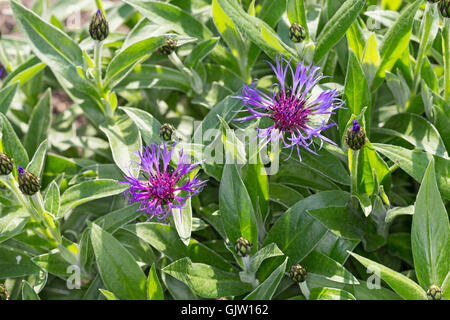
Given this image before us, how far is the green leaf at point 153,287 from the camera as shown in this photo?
1830mm

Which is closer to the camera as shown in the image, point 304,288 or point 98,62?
point 304,288

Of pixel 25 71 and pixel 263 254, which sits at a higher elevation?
pixel 25 71

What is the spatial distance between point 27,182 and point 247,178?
27.8 inches

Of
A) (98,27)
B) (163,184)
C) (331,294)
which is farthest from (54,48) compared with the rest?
(331,294)

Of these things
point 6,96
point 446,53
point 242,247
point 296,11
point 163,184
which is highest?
point 296,11

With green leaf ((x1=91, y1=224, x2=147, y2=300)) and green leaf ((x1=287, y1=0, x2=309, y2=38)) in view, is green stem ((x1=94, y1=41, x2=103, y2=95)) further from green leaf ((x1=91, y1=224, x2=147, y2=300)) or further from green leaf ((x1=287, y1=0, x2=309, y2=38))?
green leaf ((x1=287, y1=0, x2=309, y2=38))

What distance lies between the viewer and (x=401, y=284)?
1.65 meters

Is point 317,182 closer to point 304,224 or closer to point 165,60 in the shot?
point 304,224

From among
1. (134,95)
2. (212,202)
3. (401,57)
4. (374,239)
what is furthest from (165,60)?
(374,239)

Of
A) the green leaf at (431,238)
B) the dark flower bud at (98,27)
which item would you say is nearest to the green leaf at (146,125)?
the dark flower bud at (98,27)

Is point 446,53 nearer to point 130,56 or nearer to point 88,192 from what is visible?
point 130,56

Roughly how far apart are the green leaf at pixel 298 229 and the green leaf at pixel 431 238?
1.01 feet

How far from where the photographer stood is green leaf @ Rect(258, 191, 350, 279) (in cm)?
189

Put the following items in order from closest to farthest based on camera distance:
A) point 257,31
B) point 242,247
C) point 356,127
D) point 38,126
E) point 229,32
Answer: point 356,127 → point 242,247 → point 257,31 → point 229,32 → point 38,126
